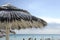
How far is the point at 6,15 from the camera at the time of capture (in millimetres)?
5309

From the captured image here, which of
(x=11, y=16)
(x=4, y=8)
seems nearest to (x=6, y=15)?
(x=11, y=16)

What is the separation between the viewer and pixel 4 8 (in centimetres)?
588

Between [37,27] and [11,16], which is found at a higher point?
[11,16]

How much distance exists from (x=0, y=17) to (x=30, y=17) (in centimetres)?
85

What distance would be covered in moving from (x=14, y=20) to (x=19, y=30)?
241cm

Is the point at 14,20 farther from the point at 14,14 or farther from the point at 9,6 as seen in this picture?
the point at 9,6

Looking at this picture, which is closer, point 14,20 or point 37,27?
point 14,20

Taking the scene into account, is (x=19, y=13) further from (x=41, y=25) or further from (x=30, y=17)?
(x=41, y=25)

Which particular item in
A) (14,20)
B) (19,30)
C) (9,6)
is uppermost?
(9,6)

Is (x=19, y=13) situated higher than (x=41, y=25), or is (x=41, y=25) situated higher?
(x=19, y=13)

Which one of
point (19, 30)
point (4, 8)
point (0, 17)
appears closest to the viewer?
point (0, 17)

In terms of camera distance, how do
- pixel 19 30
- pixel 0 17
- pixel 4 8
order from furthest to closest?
→ pixel 19 30 → pixel 4 8 → pixel 0 17

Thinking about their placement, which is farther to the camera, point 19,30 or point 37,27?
point 19,30

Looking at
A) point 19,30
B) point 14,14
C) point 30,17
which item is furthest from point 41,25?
point 19,30
